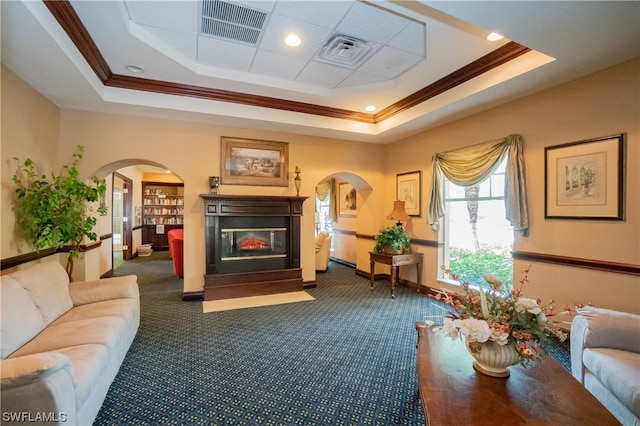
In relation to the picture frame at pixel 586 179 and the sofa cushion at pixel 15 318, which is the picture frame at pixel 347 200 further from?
the sofa cushion at pixel 15 318

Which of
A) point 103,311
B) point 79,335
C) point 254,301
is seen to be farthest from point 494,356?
point 254,301

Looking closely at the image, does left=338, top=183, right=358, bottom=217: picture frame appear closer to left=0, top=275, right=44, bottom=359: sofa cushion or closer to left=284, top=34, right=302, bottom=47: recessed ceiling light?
left=284, top=34, right=302, bottom=47: recessed ceiling light

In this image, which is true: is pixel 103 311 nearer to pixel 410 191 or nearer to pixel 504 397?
pixel 504 397

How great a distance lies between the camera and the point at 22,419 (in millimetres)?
1428

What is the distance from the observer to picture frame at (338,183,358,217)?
7.41 metres

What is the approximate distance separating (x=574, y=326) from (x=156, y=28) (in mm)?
4453

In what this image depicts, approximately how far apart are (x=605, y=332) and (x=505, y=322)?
1054mm

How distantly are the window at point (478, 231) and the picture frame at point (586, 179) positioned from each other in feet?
2.12

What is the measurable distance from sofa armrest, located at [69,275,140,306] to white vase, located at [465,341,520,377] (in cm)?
316

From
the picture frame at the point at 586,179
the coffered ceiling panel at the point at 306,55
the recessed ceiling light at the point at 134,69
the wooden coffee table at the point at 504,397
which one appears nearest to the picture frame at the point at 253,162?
the coffered ceiling panel at the point at 306,55

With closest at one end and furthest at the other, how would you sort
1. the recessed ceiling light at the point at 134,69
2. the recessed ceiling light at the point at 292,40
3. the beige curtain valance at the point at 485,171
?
the recessed ceiling light at the point at 292,40 < the recessed ceiling light at the point at 134,69 < the beige curtain valance at the point at 485,171

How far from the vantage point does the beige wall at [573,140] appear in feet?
9.06

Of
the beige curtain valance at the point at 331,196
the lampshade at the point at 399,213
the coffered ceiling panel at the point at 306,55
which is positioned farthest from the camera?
the beige curtain valance at the point at 331,196

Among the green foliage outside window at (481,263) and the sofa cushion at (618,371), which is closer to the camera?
the sofa cushion at (618,371)
